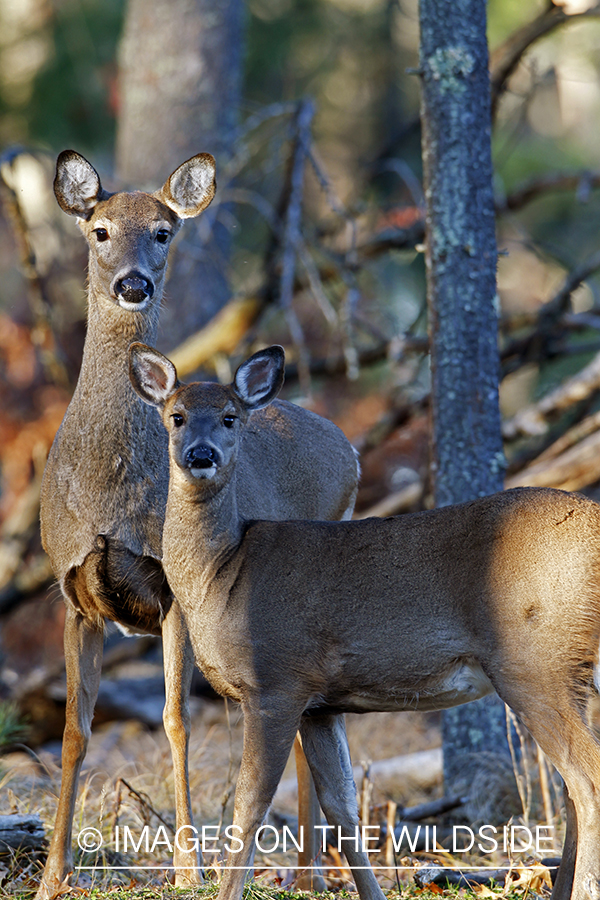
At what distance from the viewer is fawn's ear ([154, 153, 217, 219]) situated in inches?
217

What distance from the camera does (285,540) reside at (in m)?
4.48

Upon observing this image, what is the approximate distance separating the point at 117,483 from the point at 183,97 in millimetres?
6863

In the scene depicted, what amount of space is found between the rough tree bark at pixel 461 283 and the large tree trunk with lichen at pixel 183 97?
15.9ft

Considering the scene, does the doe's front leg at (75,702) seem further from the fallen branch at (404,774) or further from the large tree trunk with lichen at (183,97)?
the large tree trunk with lichen at (183,97)

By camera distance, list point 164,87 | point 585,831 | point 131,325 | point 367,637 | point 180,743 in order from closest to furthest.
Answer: point 585,831 < point 367,637 < point 180,743 < point 131,325 < point 164,87

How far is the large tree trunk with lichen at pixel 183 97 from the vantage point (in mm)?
10836

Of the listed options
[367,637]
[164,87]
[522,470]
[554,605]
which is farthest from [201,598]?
A: [164,87]

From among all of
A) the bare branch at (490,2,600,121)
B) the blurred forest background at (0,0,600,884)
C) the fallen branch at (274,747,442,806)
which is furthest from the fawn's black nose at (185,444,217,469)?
the bare branch at (490,2,600,121)

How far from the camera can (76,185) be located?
17.9 feet

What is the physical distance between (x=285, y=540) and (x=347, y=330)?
3.01 meters

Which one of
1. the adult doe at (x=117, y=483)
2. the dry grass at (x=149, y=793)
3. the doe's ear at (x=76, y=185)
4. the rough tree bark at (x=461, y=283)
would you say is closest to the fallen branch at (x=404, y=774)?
the dry grass at (x=149, y=793)

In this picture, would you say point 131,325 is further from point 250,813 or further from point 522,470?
point 522,470

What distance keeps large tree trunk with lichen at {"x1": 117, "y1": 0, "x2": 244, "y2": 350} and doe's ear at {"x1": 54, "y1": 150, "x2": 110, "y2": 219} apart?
5.19 metres

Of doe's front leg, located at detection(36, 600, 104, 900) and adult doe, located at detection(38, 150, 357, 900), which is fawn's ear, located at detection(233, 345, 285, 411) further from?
doe's front leg, located at detection(36, 600, 104, 900)
